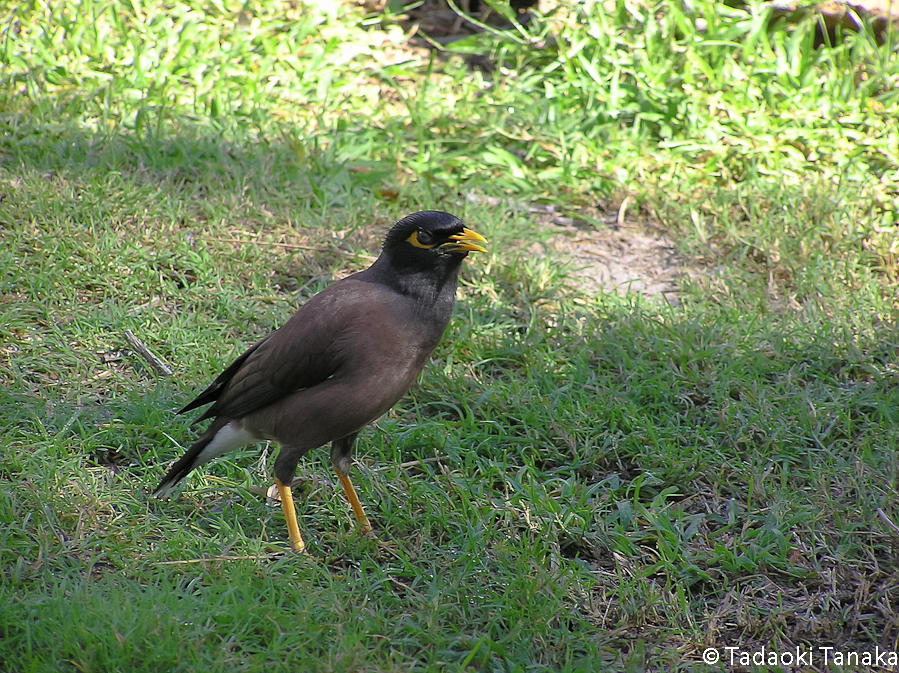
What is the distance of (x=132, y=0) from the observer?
7.25 m

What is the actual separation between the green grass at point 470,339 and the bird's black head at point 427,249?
948mm

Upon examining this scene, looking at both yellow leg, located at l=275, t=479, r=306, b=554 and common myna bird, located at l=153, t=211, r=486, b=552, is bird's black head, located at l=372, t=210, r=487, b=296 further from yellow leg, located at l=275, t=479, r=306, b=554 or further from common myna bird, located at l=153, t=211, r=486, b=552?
yellow leg, located at l=275, t=479, r=306, b=554

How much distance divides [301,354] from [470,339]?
4.69ft

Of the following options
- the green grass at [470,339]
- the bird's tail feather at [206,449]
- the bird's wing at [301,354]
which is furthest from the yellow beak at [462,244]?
the bird's tail feather at [206,449]

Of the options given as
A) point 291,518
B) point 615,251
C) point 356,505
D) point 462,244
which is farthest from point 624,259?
point 291,518

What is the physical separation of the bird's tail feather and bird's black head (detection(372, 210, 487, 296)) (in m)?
0.91

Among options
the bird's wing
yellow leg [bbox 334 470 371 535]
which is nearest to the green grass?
yellow leg [bbox 334 470 371 535]

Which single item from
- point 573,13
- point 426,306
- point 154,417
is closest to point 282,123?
point 573,13

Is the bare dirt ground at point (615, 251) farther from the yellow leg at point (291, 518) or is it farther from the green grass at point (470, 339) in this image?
the yellow leg at point (291, 518)

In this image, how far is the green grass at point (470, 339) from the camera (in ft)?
10.5

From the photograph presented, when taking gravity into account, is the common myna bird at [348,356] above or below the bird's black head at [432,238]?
below

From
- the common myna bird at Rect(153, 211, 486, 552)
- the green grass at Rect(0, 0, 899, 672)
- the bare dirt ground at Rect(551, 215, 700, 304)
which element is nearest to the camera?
the green grass at Rect(0, 0, 899, 672)

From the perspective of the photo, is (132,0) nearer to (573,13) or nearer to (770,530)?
(573,13)

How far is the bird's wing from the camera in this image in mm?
3451
